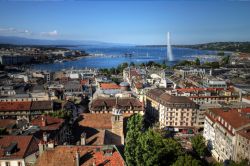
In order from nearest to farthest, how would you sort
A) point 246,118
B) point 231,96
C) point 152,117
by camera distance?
point 246,118 → point 152,117 → point 231,96

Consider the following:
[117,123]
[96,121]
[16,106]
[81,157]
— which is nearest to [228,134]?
[117,123]

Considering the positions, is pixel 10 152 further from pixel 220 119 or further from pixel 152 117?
→ pixel 152 117

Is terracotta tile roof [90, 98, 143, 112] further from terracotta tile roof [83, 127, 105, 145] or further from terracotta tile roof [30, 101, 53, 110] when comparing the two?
terracotta tile roof [83, 127, 105, 145]

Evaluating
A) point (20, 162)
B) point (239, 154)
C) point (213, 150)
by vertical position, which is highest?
point (20, 162)

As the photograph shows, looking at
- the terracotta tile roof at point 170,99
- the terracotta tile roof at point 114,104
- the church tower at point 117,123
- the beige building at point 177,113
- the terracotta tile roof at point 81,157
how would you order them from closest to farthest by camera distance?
the terracotta tile roof at point 81,157 < the church tower at point 117,123 < the terracotta tile roof at point 114,104 < the beige building at point 177,113 < the terracotta tile roof at point 170,99

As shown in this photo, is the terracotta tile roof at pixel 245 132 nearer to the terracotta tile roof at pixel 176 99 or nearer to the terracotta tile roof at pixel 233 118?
the terracotta tile roof at pixel 233 118

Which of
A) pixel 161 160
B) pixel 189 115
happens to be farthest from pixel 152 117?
pixel 161 160

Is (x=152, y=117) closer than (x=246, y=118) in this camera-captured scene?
No

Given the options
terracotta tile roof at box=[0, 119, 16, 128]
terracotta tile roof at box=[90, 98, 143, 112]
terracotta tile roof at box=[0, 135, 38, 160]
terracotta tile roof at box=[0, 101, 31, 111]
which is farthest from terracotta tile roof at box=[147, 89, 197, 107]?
terracotta tile roof at box=[0, 135, 38, 160]

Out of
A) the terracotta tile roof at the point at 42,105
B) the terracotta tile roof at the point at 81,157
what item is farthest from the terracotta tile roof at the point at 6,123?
the terracotta tile roof at the point at 81,157
